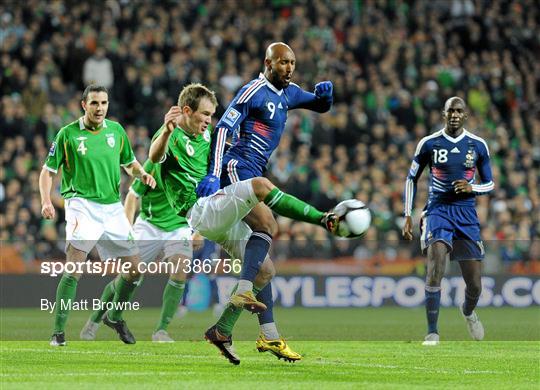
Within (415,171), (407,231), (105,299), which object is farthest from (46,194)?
(415,171)

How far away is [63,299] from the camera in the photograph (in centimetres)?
1128

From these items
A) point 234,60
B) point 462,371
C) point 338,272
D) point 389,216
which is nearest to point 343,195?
point 389,216

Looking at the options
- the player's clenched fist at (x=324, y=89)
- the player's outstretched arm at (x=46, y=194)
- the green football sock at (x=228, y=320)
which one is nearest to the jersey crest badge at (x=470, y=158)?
the player's clenched fist at (x=324, y=89)

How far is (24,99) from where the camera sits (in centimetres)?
2098

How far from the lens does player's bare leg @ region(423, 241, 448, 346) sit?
12305 millimetres

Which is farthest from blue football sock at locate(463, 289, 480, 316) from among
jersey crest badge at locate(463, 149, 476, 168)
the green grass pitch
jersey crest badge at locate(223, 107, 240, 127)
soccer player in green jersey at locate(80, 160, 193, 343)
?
jersey crest badge at locate(223, 107, 240, 127)

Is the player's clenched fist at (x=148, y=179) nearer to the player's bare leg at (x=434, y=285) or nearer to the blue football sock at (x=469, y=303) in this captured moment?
the player's bare leg at (x=434, y=285)

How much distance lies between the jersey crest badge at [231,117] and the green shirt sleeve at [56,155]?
2409 millimetres

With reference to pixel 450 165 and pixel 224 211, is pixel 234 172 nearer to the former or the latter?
pixel 224 211

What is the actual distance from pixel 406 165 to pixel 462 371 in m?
13.0

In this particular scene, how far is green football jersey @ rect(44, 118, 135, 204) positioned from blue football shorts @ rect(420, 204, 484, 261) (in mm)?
3410

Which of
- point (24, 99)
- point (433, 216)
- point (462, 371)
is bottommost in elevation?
point (462, 371)

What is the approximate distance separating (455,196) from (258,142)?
11.6 ft

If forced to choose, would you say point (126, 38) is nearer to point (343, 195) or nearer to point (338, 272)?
point (343, 195)
